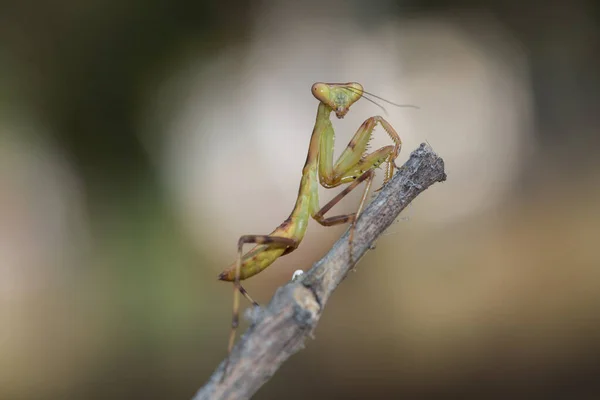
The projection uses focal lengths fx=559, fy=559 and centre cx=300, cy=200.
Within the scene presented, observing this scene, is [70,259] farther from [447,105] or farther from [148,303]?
[447,105]

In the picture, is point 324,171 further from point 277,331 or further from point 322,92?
point 277,331

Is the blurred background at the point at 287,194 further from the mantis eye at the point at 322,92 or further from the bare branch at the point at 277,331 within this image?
the bare branch at the point at 277,331

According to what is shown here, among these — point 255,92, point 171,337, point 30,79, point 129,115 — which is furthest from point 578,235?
point 30,79

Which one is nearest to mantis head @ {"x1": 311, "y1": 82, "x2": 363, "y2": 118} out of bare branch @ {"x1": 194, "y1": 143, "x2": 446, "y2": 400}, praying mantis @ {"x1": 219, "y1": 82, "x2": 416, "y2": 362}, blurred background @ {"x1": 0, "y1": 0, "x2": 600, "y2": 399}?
praying mantis @ {"x1": 219, "y1": 82, "x2": 416, "y2": 362}

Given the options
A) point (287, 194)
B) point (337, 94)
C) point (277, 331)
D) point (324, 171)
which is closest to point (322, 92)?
point (337, 94)

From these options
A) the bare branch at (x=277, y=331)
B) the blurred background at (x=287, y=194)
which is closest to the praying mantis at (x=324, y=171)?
the bare branch at (x=277, y=331)
